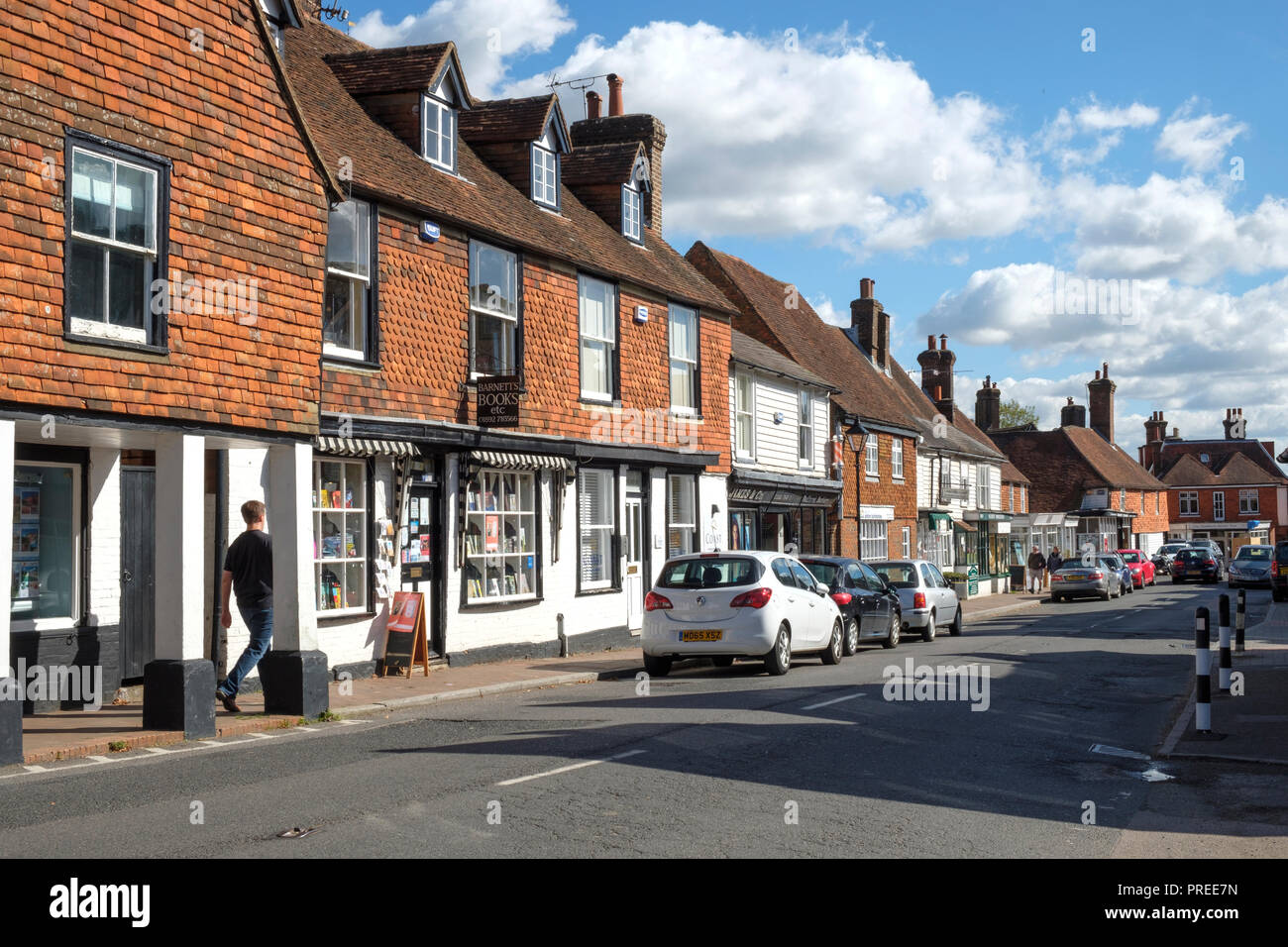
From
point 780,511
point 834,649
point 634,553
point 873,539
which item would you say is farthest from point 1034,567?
point 834,649

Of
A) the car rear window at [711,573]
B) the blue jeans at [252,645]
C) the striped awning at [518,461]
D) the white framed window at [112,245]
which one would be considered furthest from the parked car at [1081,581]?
the white framed window at [112,245]

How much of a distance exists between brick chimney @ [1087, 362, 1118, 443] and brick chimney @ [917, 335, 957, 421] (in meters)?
29.4

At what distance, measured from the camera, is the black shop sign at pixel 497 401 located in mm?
17781

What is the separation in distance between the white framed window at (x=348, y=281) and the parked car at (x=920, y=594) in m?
11.2

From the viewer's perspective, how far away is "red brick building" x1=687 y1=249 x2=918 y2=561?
3528 centimetres

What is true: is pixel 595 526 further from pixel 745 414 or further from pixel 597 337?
pixel 745 414

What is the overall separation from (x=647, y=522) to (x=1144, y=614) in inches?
612

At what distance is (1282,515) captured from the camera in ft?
319

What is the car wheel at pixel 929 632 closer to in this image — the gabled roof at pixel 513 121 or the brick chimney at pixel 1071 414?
the gabled roof at pixel 513 121

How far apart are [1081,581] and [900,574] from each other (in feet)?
64.0

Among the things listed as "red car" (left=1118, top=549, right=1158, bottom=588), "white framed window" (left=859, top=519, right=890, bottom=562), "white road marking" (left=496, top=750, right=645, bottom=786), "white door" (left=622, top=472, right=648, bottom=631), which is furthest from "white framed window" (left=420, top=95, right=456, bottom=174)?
"red car" (left=1118, top=549, right=1158, bottom=588)

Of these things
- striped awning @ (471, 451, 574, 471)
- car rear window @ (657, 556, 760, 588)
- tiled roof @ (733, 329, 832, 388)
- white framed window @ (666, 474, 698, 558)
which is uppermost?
tiled roof @ (733, 329, 832, 388)

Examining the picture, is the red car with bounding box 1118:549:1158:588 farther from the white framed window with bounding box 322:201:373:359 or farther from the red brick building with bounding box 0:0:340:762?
the red brick building with bounding box 0:0:340:762
